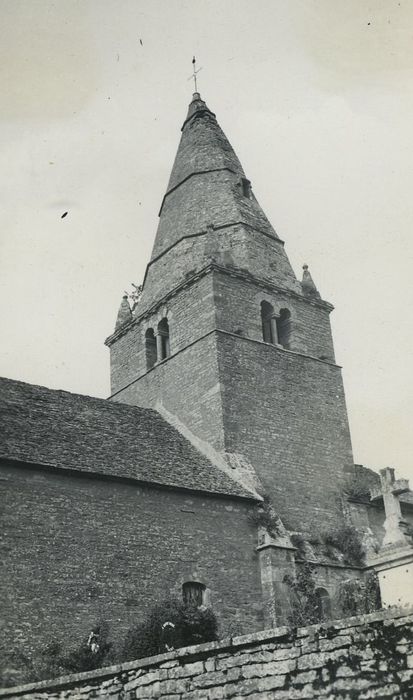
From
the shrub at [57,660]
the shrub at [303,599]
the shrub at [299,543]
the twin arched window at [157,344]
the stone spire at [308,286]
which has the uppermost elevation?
the stone spire at [308,286]

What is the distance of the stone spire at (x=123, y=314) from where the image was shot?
96.1 feet

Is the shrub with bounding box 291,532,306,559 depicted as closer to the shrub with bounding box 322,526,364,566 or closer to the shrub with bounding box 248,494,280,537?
the shrub with bounding box 248,494,280,537

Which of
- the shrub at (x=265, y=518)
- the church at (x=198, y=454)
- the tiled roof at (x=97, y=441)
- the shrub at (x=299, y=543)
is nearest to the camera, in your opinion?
the church at (x=198, y=454)

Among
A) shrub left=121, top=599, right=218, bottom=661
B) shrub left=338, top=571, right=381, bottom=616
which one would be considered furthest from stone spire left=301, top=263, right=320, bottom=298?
shrub left=121, top=599, right=218, bottom=661

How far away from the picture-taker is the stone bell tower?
77.7 feet

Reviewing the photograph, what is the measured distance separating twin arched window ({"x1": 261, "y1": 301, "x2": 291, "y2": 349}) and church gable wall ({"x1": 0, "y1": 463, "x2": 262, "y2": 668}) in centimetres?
714

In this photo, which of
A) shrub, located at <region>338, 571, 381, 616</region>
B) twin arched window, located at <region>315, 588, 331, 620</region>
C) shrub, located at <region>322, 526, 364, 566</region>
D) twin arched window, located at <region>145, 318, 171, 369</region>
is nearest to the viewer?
shrub, located at <region>338, 571, 381, 616</region>

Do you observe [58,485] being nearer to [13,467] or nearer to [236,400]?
[13,467]

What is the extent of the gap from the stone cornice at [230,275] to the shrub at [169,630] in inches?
440

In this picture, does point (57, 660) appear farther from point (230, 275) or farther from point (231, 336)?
point (230, 275)

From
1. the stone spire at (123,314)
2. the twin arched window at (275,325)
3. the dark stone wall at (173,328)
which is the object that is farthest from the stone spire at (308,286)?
the stone spire at (123,314)

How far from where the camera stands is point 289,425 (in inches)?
969

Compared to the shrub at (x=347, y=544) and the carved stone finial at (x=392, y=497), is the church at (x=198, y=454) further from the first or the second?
the carved stone finial at (x=392, y=497)

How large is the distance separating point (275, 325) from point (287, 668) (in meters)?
19.1
